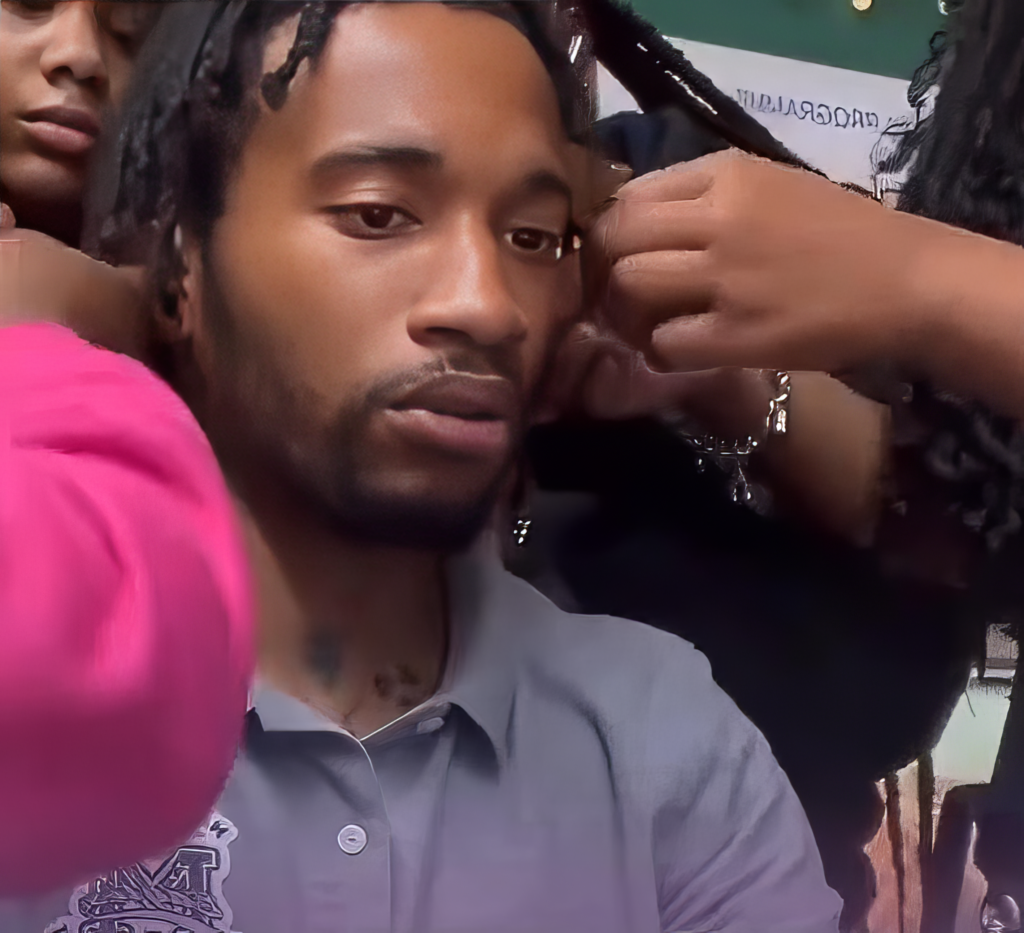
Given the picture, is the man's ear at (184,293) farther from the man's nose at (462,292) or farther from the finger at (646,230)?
the finger at (646,230)

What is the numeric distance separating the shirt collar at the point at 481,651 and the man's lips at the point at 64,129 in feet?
1.13

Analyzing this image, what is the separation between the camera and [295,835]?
0.56 meters

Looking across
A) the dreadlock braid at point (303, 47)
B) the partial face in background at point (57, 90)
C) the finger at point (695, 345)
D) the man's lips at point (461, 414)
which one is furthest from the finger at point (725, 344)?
the partial face in background at point (57, 90)

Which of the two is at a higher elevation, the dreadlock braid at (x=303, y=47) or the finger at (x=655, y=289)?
the dreadlock braid at (x=303, y=47)

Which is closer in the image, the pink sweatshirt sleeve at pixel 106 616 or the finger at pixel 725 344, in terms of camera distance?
the pink sweatshirt sleeve at pixel 106 616

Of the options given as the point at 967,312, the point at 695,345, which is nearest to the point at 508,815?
the point at 695,345

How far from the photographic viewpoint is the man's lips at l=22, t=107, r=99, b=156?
0.56 m

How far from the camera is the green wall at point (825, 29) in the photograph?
23.4 inches

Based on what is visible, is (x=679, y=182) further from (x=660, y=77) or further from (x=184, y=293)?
(x=184, y=293)

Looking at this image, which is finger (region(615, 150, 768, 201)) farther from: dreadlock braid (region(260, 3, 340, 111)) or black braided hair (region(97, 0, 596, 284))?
dreadlock braid (region(260, 3, 340, 111))

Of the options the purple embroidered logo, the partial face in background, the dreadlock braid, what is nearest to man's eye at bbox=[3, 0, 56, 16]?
the partial face in background

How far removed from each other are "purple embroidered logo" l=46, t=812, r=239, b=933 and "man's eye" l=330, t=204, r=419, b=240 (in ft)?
1.19

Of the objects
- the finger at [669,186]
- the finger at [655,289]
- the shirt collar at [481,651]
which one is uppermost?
the finger at [669,186]

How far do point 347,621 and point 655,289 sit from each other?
0.29m
